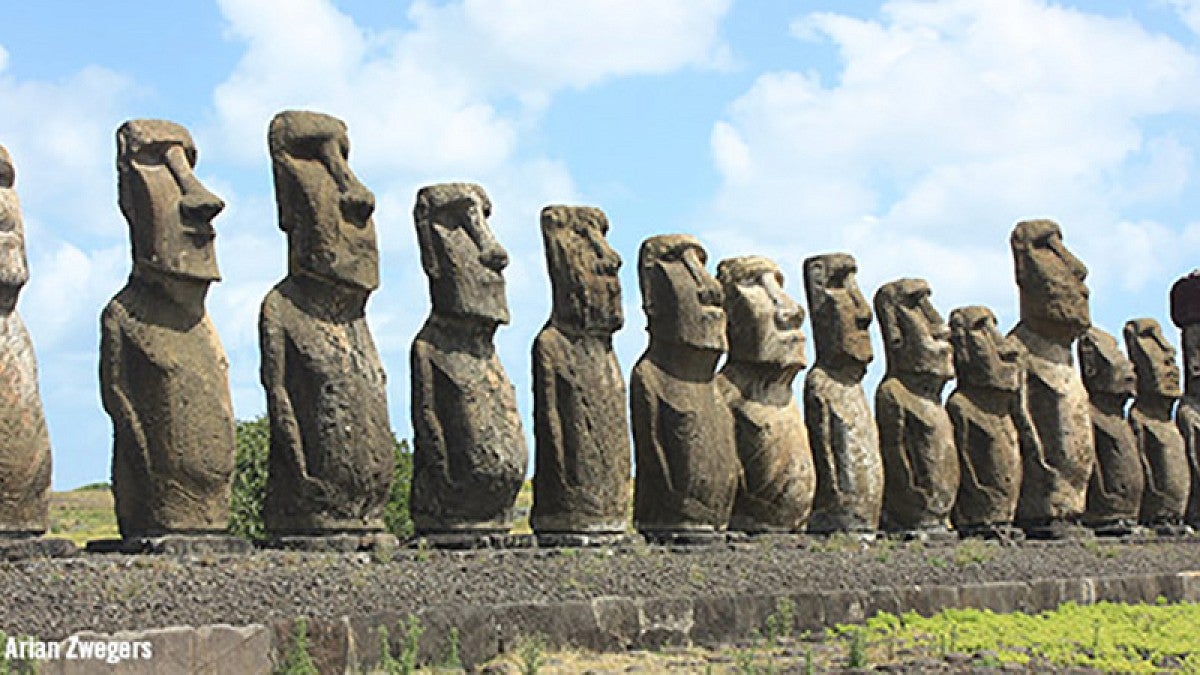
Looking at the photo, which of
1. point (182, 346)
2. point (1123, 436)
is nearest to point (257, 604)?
point (182, 346)

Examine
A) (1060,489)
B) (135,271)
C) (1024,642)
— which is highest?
(135,271)

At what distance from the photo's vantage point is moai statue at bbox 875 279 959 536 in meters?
18.7

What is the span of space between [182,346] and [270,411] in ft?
3.32

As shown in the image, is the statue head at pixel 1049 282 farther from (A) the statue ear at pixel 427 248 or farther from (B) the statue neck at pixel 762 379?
(A) the statue ear at pixel 427 248

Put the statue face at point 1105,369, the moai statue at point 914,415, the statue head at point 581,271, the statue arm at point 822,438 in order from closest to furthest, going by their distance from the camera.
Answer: the statue head at point 581,271
the statue arm at point 822,438
the moai statue at point 914,415
the statue face at point 1105,369

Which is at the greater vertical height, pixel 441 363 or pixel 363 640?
pixel 441 363

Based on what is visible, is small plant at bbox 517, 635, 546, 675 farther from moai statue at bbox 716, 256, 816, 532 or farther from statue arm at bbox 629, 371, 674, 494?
moai statue at bbox 716, 256, 816, 532

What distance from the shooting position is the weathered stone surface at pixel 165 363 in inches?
468

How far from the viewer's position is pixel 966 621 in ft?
41.4

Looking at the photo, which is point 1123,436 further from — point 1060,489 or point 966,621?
point 966,621

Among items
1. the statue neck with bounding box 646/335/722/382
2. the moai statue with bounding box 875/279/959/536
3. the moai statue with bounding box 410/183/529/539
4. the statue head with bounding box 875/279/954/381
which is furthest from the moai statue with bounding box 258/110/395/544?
the statue head with bounding box 875/279/954/381

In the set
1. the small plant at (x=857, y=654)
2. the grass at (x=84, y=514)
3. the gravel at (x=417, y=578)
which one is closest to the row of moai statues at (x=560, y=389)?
the gravel at (x=417, y=578)

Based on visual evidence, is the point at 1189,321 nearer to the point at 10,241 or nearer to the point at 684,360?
the point at 684,360

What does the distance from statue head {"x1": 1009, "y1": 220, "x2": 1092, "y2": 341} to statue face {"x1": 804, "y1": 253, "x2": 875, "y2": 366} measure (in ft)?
12.2
